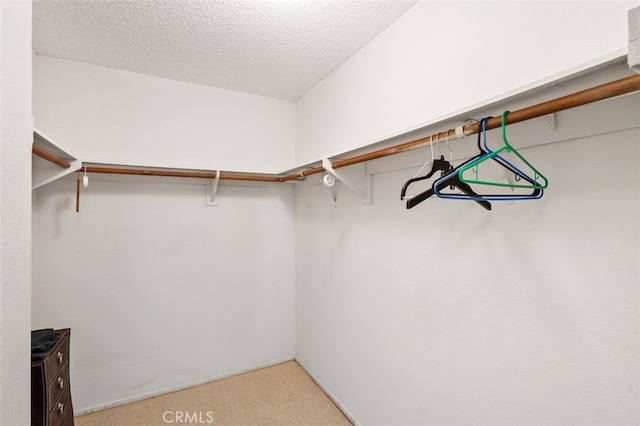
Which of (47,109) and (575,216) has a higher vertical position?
(47,109)

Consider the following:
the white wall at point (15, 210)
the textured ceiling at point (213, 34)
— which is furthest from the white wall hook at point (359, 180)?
the white wall at point (15, 210)

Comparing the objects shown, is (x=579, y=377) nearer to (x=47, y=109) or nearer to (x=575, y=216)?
(x=575, y=216)

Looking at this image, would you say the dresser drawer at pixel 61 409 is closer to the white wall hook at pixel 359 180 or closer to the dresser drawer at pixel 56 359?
the dresser drawer at pixel 56 359

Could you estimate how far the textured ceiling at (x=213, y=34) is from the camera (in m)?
1.55

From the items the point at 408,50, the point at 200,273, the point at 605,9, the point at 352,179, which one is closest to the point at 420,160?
the point at 352,179

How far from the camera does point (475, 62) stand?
4.10 feet

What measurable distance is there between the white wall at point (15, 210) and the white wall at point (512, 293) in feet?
4.59

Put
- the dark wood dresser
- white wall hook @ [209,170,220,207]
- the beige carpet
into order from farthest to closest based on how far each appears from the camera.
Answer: white wall hook @ [209,170,220,207] → the beige carpet → the dark wood dresser

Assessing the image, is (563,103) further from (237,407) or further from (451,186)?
(237,407)

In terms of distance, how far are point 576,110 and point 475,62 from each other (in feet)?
1.56

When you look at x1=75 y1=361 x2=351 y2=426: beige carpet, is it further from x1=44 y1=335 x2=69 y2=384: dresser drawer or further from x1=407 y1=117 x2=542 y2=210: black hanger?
x1=407 y1=117 x2=542 y2=210: black hanger

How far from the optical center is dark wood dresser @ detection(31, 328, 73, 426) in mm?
1224

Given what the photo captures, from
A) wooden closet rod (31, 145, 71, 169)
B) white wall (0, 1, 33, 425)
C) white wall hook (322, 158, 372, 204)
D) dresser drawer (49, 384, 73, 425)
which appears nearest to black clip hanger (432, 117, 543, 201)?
white wall hook (322, 158, 372, 204)

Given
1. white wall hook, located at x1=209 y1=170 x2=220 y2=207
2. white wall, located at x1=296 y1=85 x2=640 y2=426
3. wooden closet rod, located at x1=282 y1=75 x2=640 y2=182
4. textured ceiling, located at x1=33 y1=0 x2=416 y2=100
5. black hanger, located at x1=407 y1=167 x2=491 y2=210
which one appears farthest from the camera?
white wall hook, located at x1=209 y1=170 x2=220 y2=207
